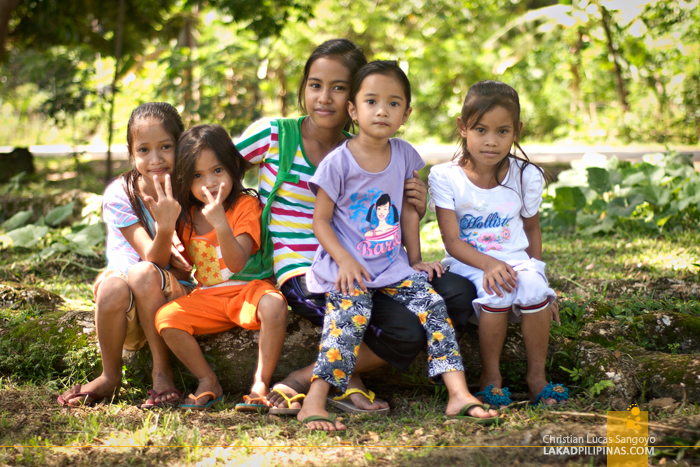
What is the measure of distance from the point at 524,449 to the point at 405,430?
0.44m

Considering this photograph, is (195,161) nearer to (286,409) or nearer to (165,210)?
(165,210)

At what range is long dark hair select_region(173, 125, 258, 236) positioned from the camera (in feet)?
7.74

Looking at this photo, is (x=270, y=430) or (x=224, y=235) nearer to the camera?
(x=270, y=430)

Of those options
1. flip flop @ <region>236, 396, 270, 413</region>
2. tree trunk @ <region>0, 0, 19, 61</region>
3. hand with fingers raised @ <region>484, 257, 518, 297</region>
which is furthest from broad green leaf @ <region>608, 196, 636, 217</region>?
tree trunk @ <region>0, 0, 19, 61</region>

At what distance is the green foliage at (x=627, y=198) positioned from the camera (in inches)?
163

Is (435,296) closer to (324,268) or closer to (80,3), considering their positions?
(324,268)

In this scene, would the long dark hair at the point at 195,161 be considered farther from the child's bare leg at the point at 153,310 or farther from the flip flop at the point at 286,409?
the flip flop at the point at 286,409

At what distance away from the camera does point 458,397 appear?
81.2 inches

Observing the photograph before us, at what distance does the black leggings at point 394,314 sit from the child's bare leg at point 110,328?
65 centimetres

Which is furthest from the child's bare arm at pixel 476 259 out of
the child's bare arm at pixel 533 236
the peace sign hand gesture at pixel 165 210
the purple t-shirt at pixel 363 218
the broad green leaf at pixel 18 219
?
the broad green leaf at pixel 18 219

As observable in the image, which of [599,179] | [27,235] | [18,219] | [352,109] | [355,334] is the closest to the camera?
[355,334]

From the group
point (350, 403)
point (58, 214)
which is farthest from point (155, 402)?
point (58, 214)

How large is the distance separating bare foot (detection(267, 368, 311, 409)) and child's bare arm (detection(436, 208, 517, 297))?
2.67 feet

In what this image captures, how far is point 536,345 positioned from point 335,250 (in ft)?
2.89
